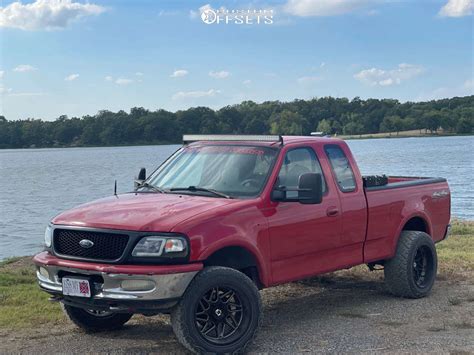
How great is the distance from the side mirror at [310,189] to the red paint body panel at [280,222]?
0.26 meters

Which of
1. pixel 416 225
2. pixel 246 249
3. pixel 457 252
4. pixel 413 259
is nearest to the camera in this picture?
pixel 246 249

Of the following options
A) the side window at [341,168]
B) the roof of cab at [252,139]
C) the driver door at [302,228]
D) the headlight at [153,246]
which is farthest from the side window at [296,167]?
the headlight at [153,246]

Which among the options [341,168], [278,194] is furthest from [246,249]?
[341,168]

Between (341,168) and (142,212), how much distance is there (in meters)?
2.57

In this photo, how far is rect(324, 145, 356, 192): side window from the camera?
7.59 meters

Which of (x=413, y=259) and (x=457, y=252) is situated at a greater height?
(x=413, y=259)

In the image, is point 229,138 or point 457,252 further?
point 457,252

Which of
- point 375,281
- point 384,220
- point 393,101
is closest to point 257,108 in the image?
point 375,281

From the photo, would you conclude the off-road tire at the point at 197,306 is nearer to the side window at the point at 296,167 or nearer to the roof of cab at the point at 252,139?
the side window at the point at 296,167

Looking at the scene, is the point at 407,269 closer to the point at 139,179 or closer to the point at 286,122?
the point at 139,179

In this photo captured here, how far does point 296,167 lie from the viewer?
23.5 feet

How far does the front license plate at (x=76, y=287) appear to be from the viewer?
228 inches

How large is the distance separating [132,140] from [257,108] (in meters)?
42.7

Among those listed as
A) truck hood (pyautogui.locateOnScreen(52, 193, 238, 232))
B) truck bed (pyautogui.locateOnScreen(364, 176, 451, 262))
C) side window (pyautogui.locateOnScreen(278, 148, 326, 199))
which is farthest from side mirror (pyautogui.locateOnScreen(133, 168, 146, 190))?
truck bed (pyautogui.locateOnScreen(364, 176, 451, 262))
